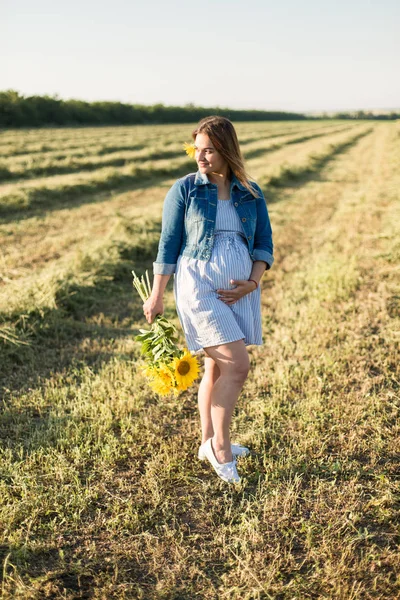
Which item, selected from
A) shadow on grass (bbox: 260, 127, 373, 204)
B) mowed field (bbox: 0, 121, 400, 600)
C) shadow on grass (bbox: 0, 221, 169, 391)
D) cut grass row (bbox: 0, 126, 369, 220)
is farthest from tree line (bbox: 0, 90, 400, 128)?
mowed field (bbox: 0, 121, 400, 600)

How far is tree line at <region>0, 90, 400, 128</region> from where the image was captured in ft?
→ 121

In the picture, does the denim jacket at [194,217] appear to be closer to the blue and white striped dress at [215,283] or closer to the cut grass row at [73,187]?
the blue and white striped dress at [215,283]

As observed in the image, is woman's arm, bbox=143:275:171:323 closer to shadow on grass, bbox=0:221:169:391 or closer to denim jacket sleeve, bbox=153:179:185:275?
denim jacket sleeve, bbox=153:179:185:275

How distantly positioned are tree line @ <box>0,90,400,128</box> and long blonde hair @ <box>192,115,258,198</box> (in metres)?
23.2

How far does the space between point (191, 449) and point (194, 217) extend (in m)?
1.59

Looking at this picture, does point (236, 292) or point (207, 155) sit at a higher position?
point (207, 155)

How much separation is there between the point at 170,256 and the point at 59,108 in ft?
142

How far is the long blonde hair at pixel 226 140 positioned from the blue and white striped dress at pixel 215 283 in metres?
0.18

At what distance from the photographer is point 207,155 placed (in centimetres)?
271

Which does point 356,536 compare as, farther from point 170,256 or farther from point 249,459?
point 170,256

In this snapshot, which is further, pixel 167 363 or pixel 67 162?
pixel 67 162

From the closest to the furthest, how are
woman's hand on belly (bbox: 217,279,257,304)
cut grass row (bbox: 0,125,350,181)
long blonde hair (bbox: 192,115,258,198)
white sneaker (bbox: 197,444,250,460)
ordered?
long blonde hair (bbox: 192,115,258,198)
woman's hand on belly (bbox: 217,279,257,304)
white sneaker (bbox: 197,444,250,460)
cut grass row (bbox: 0,125,350,181)

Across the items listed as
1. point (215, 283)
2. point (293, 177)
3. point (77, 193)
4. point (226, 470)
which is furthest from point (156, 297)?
point (293, 177)

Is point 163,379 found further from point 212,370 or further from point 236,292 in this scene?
point 236,292
